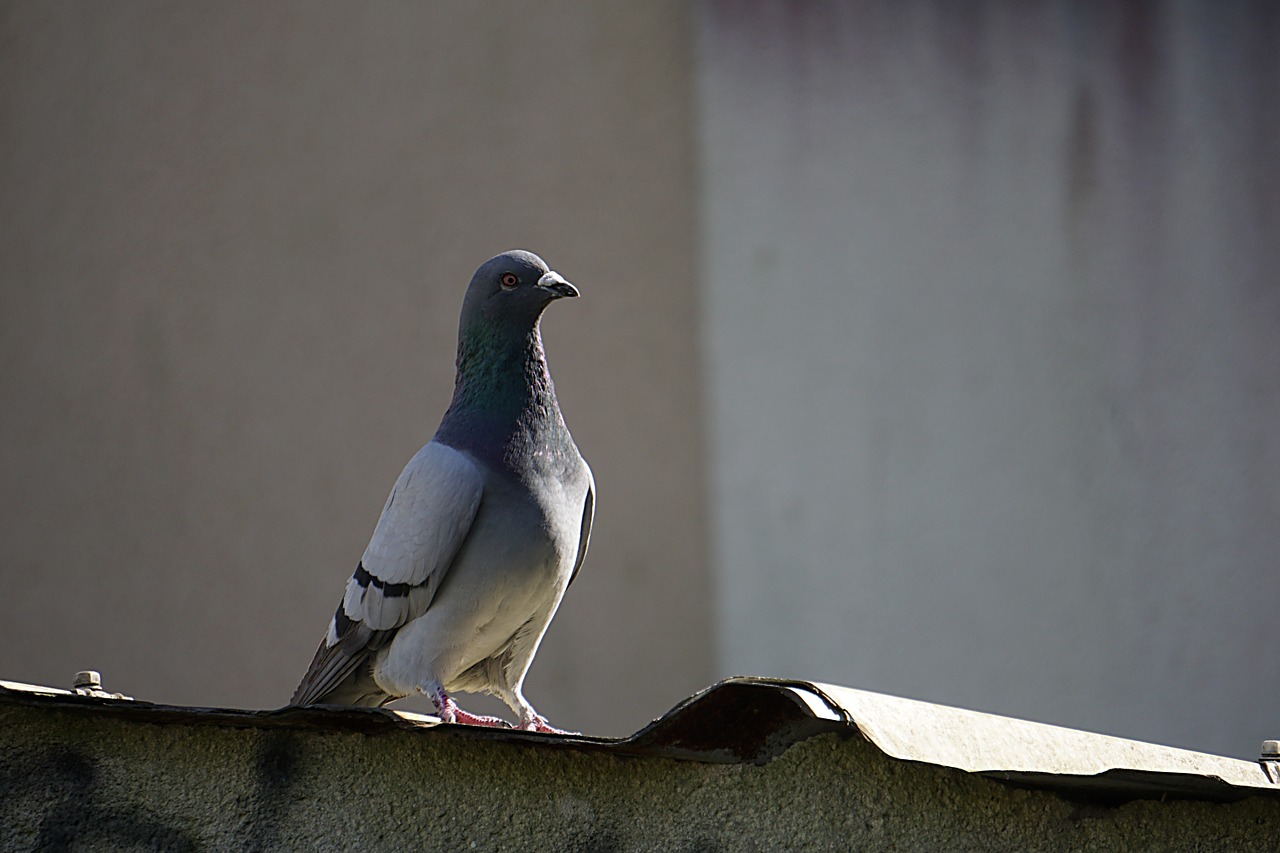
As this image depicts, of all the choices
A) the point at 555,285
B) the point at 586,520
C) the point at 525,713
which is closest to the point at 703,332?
the point at 586,520

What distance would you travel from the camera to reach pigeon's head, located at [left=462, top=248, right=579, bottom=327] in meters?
2.23

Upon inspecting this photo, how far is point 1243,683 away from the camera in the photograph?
418 centimetres

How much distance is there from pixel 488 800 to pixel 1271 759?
3.30 ft

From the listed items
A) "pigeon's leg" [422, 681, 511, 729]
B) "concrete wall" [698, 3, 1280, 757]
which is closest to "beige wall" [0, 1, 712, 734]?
"concrete wall" [698, 3, 1280, 757]

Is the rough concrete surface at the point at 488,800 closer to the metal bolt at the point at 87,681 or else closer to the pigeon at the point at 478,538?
the metal bolt at the point at 87,681

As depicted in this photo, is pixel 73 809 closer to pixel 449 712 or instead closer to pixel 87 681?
pixel 87 681

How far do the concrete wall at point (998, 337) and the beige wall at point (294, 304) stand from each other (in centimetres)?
23

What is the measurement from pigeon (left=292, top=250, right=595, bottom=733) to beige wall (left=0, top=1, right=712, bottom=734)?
7.00 ft

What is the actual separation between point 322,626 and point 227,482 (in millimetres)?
604

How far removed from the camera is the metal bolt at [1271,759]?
1685mm

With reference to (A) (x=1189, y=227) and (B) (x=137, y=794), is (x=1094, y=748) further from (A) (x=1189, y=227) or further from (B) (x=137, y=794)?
(A) (x=1189, y=227)

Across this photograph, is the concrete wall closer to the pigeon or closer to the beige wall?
the beige wall

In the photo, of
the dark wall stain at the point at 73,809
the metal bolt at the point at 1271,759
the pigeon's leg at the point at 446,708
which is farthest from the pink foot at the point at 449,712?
the metal bolt at the point at 1271,759

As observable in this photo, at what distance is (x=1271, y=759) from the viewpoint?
176cm
